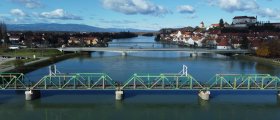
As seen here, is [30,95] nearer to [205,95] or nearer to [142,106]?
[142,106]

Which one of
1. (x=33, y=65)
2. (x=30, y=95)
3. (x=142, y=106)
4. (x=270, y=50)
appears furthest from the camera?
(x=270, y=50)

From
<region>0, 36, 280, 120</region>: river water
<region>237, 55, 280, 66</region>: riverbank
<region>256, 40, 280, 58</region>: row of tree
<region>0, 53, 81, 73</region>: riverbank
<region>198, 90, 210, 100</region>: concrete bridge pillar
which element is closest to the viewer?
<region>0, 36, 280, 120</region>: river water

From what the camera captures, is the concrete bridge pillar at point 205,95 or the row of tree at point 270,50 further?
the row of tree at point 270,50

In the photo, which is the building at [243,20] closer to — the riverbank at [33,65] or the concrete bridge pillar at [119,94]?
the riverbank at [33,65]

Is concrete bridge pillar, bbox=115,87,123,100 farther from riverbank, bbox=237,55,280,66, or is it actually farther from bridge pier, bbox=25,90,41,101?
riverbank, bbox=237,55,280,66

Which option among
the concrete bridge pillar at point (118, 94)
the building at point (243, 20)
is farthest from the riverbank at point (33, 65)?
the building at point (243, 20)

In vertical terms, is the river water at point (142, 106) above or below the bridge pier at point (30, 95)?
below

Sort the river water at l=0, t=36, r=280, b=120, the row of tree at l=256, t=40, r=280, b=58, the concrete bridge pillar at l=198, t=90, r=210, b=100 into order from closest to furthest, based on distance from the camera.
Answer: the river water at l=0, t=36, r=280, b=120, the concrete bridge pillar at l=198, t=90, r=210, b=100, the row of tree at l=256, t=40, r=280, b=58

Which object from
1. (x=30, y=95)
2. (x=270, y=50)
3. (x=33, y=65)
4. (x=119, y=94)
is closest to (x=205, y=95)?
(x=119, y=94)

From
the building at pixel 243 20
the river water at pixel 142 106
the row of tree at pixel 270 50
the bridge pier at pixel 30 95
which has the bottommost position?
the river water at pixel 142 106

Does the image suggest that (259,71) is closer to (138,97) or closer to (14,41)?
(138,97)

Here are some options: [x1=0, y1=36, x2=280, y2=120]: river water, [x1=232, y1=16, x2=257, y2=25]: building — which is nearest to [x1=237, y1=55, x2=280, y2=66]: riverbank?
[x1=0, y1=36, x2=280, y2=120]: river water

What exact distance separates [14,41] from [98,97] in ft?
152

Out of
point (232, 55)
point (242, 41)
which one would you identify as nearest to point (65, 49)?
point (232, 55)
